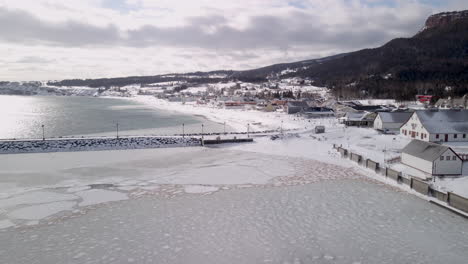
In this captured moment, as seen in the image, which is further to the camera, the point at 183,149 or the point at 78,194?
the point at 183,149

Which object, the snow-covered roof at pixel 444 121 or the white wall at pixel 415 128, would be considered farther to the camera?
the white wall at pixel 415 128

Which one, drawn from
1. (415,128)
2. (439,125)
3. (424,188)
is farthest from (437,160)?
(415,128)

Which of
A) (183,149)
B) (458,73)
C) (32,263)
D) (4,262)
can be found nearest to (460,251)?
(32,263)

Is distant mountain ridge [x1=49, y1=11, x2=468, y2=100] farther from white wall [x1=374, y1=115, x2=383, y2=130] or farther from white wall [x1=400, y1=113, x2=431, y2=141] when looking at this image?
white wall [x1=400, y1=113, x2=431, y2=141]

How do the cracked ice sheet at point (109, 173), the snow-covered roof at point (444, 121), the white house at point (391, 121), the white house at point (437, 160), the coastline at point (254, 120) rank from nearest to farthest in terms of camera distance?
1. the cracked ice sheet at point (109, 173)
2. the white house at point (437, 160)
3. the snow-covered roof at point (444, 121)
4. the white house at point (391, 121)
5. the coastline at point (254, 120)

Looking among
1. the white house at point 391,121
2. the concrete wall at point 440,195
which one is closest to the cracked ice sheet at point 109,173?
the concrete wall at point 440,195

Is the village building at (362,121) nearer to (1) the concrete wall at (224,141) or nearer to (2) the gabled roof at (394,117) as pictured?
(2) the gabled roof at (394,117)

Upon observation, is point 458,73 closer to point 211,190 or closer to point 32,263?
point 211,190
